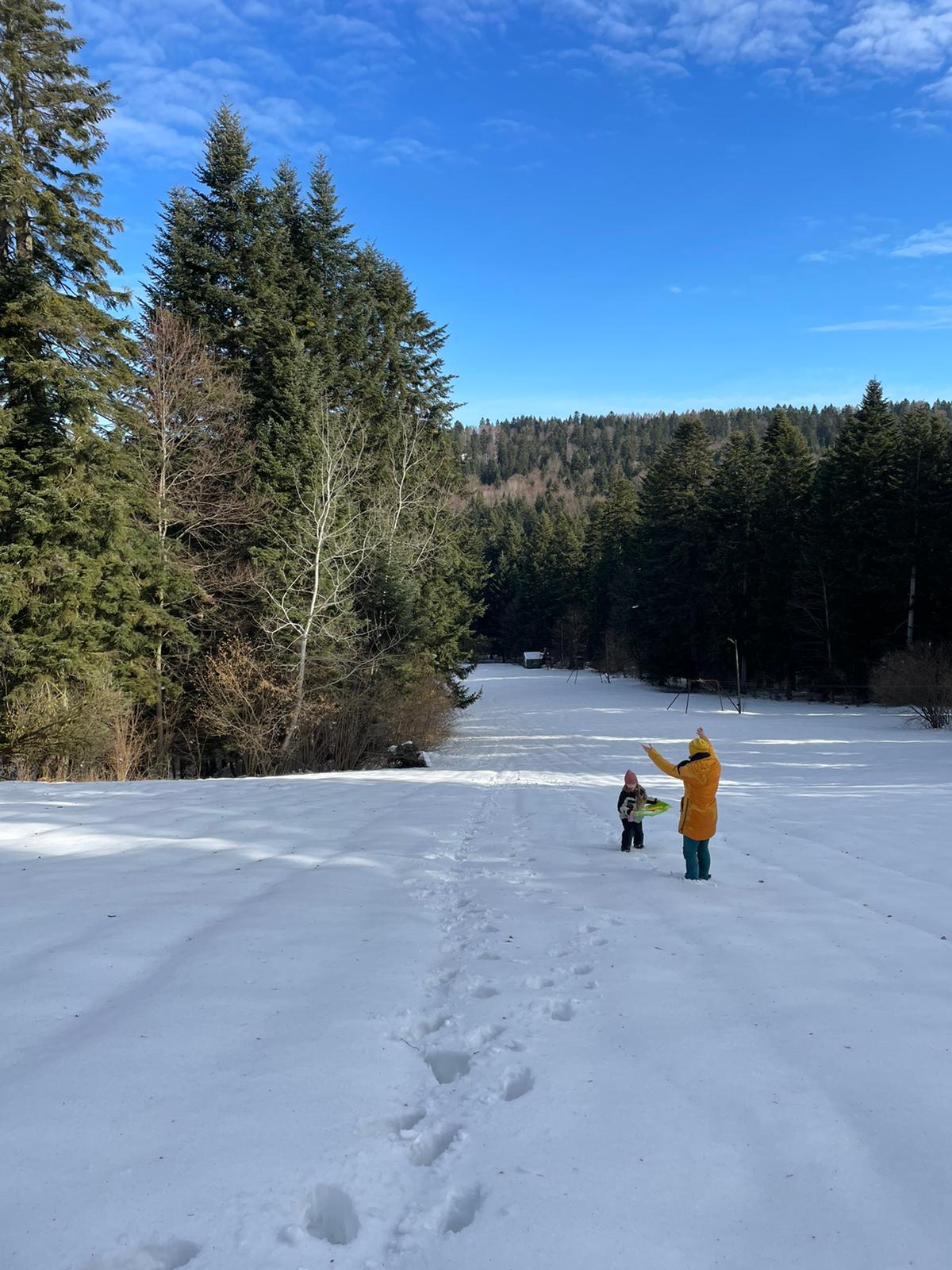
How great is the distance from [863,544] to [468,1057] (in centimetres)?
3960

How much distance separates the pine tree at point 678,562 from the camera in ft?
156

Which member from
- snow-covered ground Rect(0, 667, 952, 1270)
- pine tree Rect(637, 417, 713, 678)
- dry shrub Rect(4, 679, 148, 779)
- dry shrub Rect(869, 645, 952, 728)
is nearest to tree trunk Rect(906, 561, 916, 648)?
dry shrub Rect(869, 645, 952, 728)

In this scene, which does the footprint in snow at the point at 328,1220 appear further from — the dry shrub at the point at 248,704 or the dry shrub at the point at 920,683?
the dry shrub at the point at 920,683

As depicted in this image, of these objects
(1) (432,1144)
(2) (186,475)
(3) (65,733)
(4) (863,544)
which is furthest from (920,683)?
(1) (432,1144)

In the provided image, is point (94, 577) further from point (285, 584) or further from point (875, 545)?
point (875, 545)

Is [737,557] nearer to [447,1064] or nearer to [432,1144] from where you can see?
[447,1064]

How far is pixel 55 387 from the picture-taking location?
15281mm

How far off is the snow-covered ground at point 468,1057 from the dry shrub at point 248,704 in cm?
940

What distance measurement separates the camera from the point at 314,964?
4.52 metres

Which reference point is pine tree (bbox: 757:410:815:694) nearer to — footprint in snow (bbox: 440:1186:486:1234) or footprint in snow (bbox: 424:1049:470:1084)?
footprint in snow (bbox: 424:1049:470:1084)

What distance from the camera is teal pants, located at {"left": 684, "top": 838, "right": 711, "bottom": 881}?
22.0ft

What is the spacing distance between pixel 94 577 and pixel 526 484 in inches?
6512

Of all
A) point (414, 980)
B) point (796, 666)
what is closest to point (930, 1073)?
point (414, 980)

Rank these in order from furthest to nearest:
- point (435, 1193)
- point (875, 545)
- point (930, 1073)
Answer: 1. point (875, 545)
2. point (930, 1073)
3. point (435, 1193)
